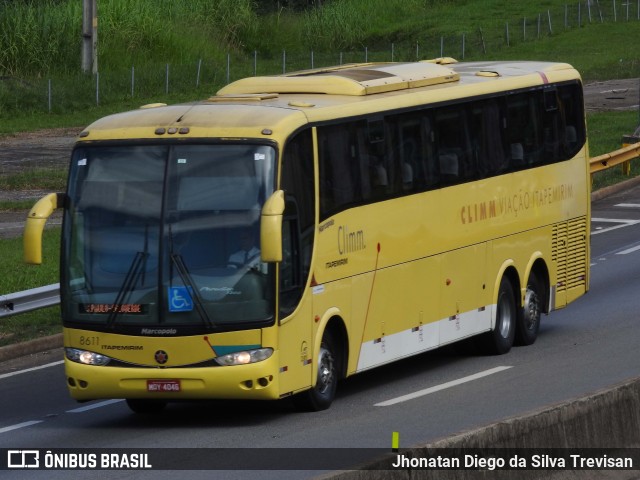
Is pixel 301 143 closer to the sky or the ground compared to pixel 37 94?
closer to the sky

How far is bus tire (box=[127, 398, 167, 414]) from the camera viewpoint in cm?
1509

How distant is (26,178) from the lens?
35.2 metres

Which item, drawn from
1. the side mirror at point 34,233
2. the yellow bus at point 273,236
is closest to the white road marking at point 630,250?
the yellow bus at point 273,236

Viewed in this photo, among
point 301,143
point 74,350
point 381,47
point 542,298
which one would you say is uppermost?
point 301,143

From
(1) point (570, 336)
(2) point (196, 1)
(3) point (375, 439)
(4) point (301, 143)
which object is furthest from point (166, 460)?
(2) point (196, 1)

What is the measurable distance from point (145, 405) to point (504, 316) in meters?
5.43

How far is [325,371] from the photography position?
→ 14930 mm

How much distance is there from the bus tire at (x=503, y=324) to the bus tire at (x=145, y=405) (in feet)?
15.8

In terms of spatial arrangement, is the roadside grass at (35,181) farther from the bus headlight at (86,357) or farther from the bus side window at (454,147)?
the bus headlight at (86,357)

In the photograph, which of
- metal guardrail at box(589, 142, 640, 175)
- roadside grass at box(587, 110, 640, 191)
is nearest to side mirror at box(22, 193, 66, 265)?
metal guardrail at box(589, 142, 640, 175)

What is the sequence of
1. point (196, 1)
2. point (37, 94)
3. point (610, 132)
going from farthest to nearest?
point (196, 1)
point (37, 94)
point (610, 132)

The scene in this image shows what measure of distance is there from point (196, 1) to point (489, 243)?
48.9 meters

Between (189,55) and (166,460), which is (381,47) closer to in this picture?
(189,55)

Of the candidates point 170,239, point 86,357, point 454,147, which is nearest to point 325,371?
point 170,239
